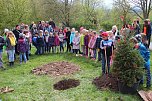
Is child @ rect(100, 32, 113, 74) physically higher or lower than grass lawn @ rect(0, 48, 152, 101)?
higher

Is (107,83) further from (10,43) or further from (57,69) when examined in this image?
(10,43)

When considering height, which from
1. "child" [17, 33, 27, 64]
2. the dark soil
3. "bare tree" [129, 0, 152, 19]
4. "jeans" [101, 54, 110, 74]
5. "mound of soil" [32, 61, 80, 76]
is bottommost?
the dark soil

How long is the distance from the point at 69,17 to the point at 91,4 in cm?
1073

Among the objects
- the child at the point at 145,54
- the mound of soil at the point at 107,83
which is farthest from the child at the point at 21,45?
the child at the point at 145,54

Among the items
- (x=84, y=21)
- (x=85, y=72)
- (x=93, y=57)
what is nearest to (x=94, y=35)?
(x=93, y=57)

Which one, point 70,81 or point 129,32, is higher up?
point 129,32

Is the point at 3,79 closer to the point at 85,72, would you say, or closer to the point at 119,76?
the point at 85,72

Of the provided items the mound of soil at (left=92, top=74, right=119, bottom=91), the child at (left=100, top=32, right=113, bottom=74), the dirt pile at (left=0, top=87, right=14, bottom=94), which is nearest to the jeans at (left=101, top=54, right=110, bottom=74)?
the child at (left=100, top=32, right=113, bottom=74)

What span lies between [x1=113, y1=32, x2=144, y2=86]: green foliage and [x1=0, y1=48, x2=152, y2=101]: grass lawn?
573 mm

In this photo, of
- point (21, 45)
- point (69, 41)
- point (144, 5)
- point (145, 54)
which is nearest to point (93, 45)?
point (69, 41)

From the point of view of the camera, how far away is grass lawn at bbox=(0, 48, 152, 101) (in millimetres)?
8930

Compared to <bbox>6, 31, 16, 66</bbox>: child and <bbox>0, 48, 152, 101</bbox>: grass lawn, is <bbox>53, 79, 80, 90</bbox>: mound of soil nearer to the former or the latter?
<bbox>0, 48, 152, 101</bbox>: grass lawn

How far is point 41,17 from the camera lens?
4159 centimetres

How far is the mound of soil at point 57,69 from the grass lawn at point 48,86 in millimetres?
340
